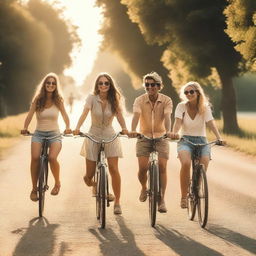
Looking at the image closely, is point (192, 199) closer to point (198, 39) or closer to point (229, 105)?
point (198, 39)

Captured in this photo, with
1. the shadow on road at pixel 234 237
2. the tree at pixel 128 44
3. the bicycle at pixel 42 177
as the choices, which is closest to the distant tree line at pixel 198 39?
the tree at pixel 128 44

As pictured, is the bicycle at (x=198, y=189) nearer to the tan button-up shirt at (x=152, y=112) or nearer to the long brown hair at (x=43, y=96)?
the tan button-up shirt at (x=152, y=112)

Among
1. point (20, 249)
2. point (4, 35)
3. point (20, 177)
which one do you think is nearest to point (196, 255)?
point (20, 249)

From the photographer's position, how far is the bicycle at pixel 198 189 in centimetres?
729

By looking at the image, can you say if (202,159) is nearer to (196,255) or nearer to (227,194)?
(196,255)

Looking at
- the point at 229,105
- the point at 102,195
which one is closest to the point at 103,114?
the point at 102,195

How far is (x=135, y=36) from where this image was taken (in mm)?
37188

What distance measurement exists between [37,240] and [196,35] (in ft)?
57.2

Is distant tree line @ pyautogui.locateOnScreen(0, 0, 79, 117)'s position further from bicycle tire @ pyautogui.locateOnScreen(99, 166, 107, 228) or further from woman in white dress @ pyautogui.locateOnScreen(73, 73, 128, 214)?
bicycle tire @ pyautogui.locateOnScreen(99, 166, 107, 228)

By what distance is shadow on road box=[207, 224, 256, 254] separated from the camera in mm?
6398

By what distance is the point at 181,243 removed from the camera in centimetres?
656

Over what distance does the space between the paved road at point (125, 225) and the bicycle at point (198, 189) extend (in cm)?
16

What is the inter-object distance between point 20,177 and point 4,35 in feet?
106

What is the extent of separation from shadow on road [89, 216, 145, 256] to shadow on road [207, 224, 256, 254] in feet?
3.38
